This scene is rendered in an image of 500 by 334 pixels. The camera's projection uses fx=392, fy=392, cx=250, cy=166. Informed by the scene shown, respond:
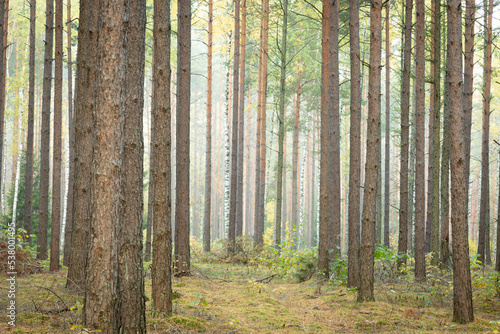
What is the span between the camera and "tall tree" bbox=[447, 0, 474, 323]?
620cm

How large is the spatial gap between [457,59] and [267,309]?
17.6ft

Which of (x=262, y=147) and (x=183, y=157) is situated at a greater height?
(x=262, y=147)

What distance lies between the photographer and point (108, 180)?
394 centimetres

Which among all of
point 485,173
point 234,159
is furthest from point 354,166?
point 485,173

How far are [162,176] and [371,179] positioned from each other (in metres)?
4.08

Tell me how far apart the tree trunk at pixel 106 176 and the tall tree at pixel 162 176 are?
1674 millimetres

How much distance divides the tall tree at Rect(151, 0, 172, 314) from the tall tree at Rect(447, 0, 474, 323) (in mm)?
4506

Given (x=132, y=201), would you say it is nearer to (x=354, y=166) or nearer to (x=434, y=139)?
(x=354, y=166)

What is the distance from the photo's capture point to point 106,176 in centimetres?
393

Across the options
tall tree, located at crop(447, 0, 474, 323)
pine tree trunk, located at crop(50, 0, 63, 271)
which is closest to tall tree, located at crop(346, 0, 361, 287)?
tall tree, located at crop(447, 0, 474, 323)

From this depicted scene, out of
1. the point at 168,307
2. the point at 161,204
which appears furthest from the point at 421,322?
the point at 161,204

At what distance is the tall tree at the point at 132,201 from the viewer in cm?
457

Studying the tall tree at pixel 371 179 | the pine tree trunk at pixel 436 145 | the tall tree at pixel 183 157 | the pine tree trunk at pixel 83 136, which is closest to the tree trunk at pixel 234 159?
the tall tree at pixel 183 157

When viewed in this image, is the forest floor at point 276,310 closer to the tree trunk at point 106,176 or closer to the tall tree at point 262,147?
the tree trunk at point 106,176
